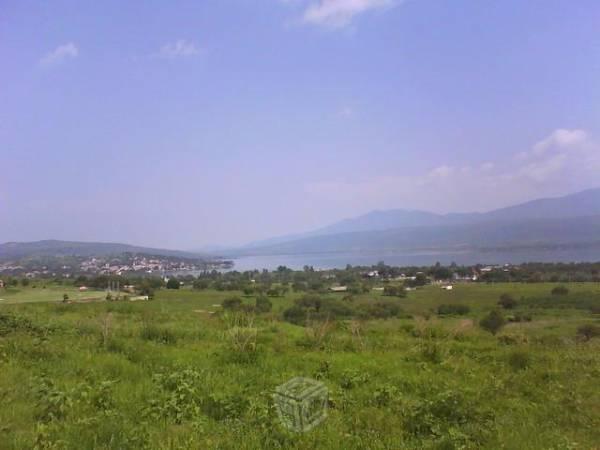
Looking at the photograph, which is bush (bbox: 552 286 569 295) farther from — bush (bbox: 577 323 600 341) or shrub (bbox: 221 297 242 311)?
shrub (bbox: 221 297 242 311)

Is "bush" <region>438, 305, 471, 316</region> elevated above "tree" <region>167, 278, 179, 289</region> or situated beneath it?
situated beneath

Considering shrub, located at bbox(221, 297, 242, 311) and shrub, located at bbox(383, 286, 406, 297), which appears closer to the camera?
shrub, located at bbox(221, 297, 242, 311)

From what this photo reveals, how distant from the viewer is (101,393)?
5.70m

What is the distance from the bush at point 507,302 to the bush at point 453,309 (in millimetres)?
4362

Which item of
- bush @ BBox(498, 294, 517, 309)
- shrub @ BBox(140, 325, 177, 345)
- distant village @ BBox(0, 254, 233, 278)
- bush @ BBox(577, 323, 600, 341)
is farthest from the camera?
distant village @ BBox(0, 254, 233, 278)

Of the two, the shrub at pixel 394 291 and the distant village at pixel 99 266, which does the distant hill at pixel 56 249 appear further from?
the shrub at pixel 394 291

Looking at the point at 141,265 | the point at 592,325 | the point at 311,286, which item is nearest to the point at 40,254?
the point at 141,265

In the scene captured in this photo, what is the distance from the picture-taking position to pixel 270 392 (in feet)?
19.6

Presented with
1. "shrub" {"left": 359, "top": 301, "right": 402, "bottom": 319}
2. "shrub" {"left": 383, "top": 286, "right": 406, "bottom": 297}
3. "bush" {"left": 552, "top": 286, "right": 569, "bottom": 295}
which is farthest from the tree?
"bush" {"left": 552, "top": 286, "right": 569, "bottom": 295}

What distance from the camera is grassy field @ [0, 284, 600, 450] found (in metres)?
4.59

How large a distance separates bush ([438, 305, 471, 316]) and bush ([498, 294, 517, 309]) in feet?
14.3

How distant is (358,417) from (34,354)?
5894mm

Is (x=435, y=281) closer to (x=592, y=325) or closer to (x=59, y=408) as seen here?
(x=592, y=325)

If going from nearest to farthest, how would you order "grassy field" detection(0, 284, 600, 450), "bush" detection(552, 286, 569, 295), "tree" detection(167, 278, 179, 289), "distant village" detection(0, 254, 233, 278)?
1. "grassy field" detection(0, 284, 600, 450)
2. "bush" detection(552, 286, 569, 295)
3. "tree" detection(167, 278, 179, 289)
4. "distant village" detection(0, 254, 233, 278)
